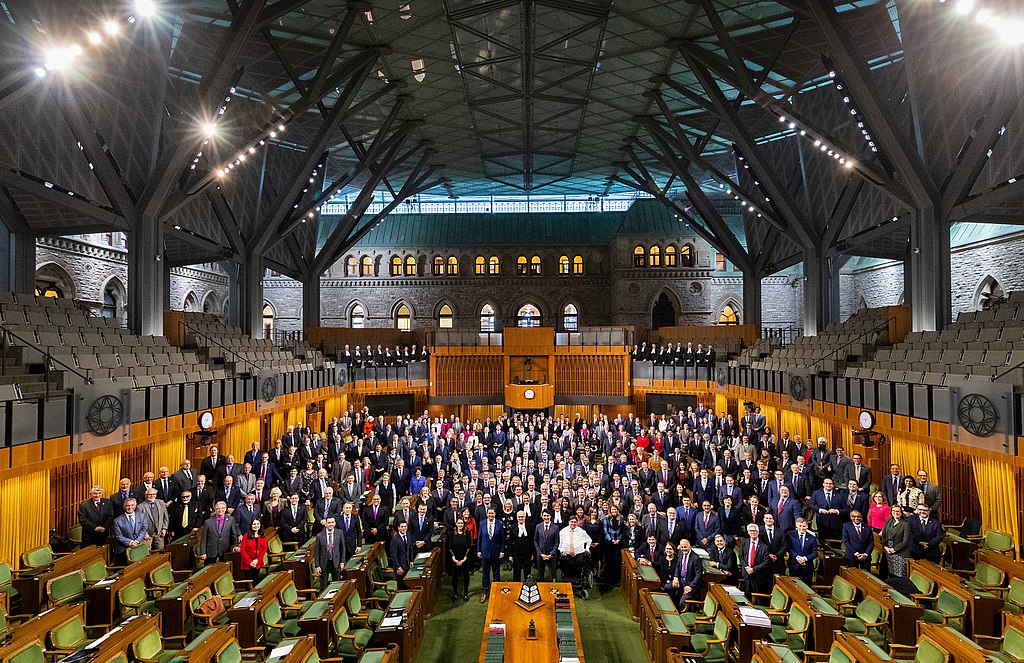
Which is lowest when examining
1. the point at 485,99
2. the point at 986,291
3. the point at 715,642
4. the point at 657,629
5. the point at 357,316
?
the point at 715,642

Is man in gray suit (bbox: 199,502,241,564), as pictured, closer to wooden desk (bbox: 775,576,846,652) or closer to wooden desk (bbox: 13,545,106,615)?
wooden desk (bbox: 13,545,106,615)

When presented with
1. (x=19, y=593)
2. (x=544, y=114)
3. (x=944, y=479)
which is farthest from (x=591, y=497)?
(x=544, y=114)

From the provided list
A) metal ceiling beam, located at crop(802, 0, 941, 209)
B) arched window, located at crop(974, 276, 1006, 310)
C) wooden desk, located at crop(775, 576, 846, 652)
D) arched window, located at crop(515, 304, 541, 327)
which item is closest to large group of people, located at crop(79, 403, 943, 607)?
wooden desk, located at crop(775, 576, 846, 652)

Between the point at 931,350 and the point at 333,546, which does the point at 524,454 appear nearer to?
the point at 333,546

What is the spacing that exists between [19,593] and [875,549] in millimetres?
12935

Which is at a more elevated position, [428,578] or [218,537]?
[218,537]

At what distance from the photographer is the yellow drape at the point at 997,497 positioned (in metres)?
10.4

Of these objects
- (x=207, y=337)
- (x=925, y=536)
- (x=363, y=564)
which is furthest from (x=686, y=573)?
(x=207, y=337)

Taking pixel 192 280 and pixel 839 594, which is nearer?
pixel 839 594

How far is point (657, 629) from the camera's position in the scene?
759 centimetres

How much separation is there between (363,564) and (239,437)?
11.0 meters

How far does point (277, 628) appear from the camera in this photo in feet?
25.7

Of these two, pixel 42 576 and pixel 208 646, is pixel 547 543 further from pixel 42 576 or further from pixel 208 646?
pixel 42 576

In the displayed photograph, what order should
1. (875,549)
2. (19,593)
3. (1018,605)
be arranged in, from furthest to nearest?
(875,549) < (19,593) < (1018,605)
